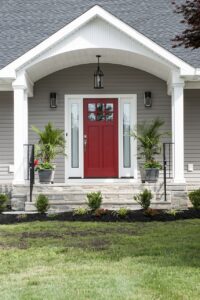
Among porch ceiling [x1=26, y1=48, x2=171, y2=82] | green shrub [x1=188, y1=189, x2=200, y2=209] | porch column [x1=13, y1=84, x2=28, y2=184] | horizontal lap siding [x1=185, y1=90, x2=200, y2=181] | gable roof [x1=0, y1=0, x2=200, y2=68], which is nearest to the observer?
green shrub [x1=188, y1=189, x2=200, y2=209]

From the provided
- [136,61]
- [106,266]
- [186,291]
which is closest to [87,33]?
[136,61]

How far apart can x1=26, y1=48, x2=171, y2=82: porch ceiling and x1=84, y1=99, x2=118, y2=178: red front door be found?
104cm

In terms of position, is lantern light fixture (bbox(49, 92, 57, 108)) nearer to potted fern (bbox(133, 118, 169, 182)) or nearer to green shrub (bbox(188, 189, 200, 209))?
potted fern (bbox(133, 118, 169, 182))

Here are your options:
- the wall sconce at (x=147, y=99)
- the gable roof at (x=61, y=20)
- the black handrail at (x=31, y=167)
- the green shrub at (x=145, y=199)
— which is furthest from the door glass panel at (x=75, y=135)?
the green shrub at (x=145, y=199)

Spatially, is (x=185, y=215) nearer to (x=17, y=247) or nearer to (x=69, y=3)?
(x=17, y=247)

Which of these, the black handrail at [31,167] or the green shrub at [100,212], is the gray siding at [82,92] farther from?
the green shrub at [100,212]

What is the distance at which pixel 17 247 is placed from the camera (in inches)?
298

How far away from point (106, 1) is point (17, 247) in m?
8.76

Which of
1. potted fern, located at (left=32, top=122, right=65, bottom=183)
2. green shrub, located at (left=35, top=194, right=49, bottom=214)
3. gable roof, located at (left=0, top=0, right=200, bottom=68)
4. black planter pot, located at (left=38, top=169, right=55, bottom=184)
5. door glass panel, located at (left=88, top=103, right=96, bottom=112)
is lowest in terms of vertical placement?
green shrub, located at (left=35, top=194, right=49, bottom=214)

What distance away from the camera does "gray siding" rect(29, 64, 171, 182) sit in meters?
13.2

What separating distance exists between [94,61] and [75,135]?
6.05ft

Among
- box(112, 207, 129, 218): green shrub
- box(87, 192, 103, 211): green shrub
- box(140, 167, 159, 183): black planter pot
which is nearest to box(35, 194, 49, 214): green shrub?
box(87, 192, 103, 211): green shrub

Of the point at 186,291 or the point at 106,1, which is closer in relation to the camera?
the point at 186,291

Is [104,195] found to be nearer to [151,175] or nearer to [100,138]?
[151,175]
